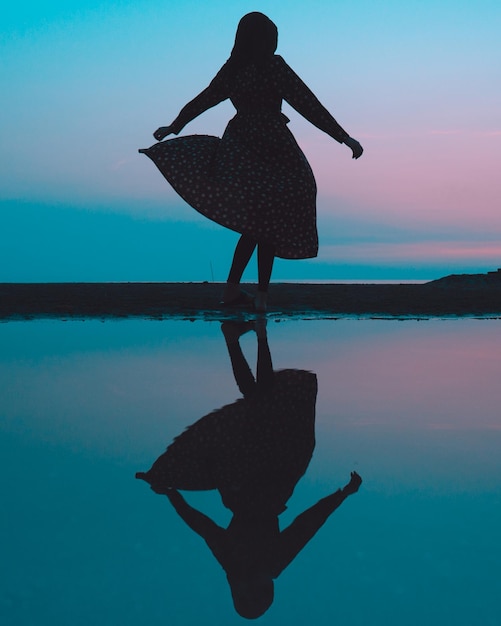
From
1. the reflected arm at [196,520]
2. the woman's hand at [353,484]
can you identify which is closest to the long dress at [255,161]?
the woman's hand at [353,484]

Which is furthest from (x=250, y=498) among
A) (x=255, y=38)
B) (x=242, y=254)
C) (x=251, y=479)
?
(x=255, y=38)

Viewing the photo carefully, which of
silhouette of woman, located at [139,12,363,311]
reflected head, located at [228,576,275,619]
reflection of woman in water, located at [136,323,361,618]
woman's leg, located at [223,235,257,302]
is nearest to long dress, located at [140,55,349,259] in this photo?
silhouette of woman, located at [139,12,363,311]

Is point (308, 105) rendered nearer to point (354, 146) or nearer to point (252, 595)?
point (354, 146)

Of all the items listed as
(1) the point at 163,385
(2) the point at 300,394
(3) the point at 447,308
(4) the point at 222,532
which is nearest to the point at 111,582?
(4) the point at 222,532

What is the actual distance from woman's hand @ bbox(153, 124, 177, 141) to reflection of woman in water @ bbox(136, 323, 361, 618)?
3.92 metres

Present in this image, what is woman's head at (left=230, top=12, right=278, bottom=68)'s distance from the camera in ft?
19.1

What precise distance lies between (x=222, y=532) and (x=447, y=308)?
6.52 metres

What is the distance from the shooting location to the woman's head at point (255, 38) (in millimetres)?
5812

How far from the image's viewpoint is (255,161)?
5.94m

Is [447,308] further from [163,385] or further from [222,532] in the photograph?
[222,532]

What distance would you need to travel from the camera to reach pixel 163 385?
2727 millimetres

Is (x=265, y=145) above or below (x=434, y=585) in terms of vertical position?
above

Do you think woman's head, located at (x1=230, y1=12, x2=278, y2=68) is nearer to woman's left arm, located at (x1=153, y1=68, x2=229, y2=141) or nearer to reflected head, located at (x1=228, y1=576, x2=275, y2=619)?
woman's left arm, located at (x1=153, y1=68, x2=229, y2=141)

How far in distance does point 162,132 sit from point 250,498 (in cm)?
511
